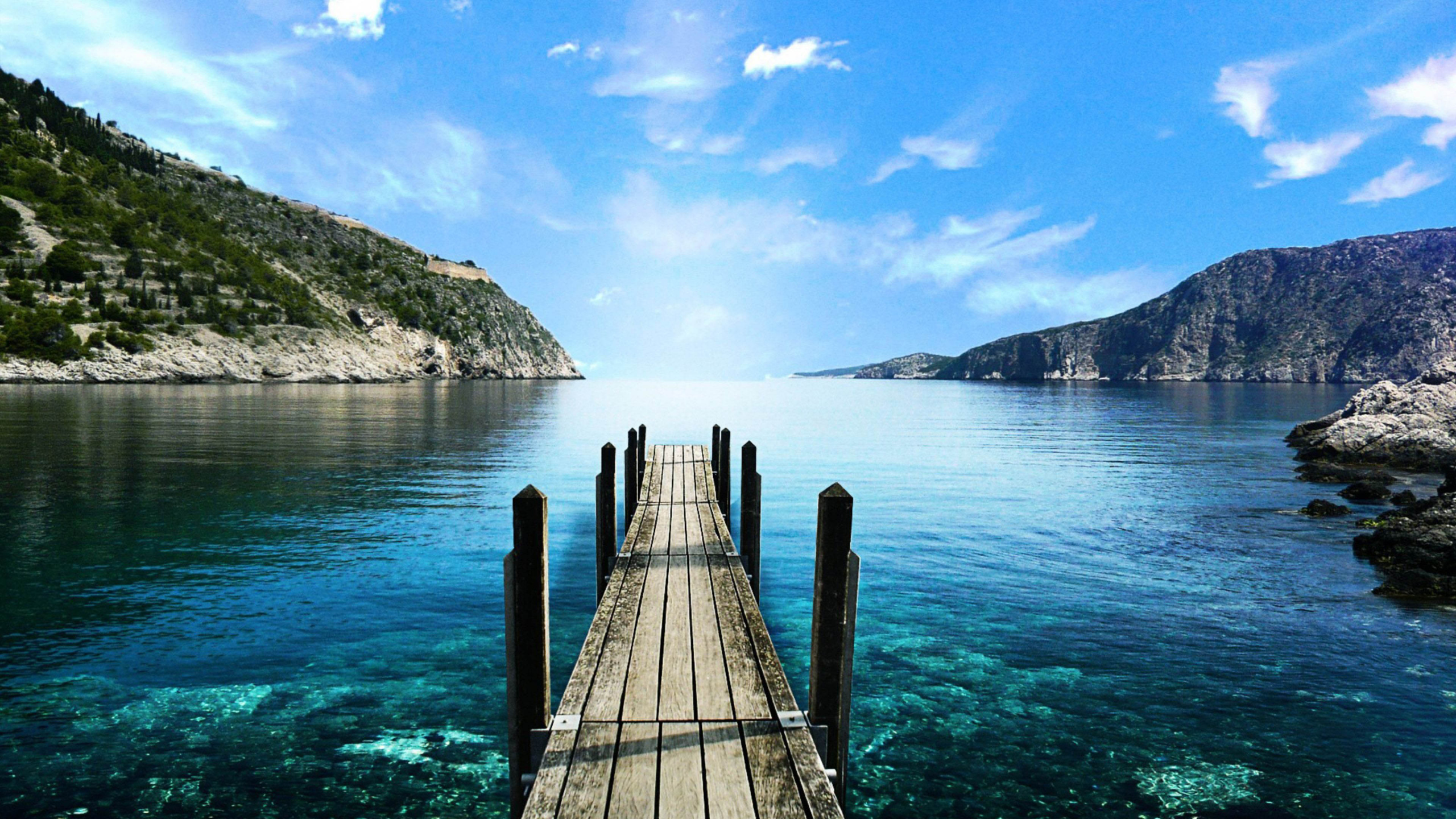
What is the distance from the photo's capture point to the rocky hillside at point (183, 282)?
9175 centimetres

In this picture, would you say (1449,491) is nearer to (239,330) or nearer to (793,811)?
(793,811)

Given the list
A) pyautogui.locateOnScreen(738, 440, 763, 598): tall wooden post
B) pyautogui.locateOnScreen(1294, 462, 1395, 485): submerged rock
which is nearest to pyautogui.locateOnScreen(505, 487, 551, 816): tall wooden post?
pyautogui.locateOnScreen(738, 440, 763, 598): tall wooden post

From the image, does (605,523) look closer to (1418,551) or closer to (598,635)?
(598,635)

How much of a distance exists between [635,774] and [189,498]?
22.2 metres

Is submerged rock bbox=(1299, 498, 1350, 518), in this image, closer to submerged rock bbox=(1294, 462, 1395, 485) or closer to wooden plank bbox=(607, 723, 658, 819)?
submerged rock bbox=(1294, 462, 1395, 485)

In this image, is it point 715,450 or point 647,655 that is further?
point 715,450

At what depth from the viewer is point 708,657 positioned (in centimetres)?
664

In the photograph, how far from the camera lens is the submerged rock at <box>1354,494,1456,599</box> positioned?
13789 mm

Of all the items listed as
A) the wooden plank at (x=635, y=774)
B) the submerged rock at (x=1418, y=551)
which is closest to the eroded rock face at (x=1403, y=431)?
the submerged rock at (x=1418, y=551)

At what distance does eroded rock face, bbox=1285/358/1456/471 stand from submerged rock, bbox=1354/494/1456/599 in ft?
59.4

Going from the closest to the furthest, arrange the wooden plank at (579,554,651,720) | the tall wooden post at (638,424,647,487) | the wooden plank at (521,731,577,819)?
the wooden plank at (521,731,577,819) < the wooden plank at (579,554,651,720) < the tall wooden post at (638,424,647,487)

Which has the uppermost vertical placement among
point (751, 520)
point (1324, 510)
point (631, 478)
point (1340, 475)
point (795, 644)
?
point (631, 478)

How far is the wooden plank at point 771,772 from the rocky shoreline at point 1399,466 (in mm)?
15176

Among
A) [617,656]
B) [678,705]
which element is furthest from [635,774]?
[617,656]
